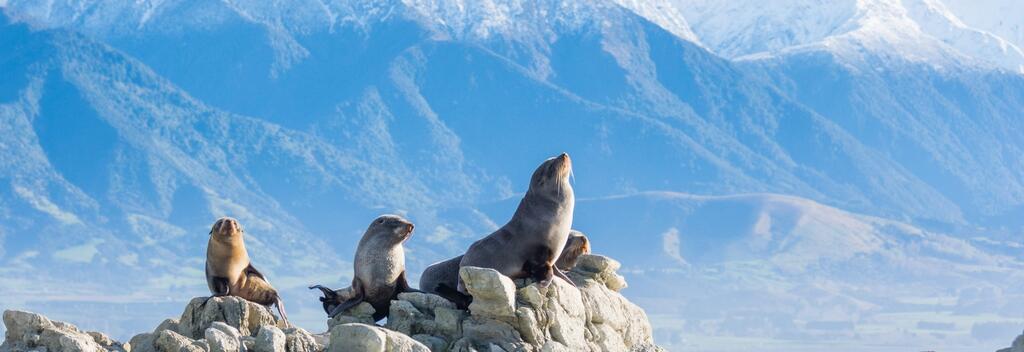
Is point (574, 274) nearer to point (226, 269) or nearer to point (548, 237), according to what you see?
point (548, 237)

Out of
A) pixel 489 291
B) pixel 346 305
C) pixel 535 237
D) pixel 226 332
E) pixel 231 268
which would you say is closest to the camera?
pixel 226 332

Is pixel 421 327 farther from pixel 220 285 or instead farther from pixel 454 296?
pixel 220 285

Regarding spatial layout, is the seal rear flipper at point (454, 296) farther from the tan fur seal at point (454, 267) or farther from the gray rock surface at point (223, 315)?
the gray rock surface at point (223, 315)

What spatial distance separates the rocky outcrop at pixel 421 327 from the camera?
21781 mm

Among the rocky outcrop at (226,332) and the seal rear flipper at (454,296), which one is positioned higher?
the seal rear flipper at (454,296)

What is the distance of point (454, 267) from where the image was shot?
2748 centimetres

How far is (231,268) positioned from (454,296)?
298 cm

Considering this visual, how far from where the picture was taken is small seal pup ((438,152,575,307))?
2541cm

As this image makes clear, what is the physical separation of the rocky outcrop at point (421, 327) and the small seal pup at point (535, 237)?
0.34 metres

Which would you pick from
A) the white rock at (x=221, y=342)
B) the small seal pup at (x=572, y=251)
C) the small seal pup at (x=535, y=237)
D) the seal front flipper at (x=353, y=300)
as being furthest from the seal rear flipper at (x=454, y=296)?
the white rock at (x=221, y=342)

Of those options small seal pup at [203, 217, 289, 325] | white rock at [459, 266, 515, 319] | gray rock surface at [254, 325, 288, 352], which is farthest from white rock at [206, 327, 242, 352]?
small seal pup at [203, 217, 289, 325]

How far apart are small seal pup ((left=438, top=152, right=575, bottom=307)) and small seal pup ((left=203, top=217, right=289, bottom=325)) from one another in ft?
8.06

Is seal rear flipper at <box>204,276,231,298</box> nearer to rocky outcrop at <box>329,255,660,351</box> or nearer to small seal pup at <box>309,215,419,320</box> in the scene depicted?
small seal pup at <box>309,215,419,320</box>

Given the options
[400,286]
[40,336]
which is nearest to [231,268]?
[400,286]
